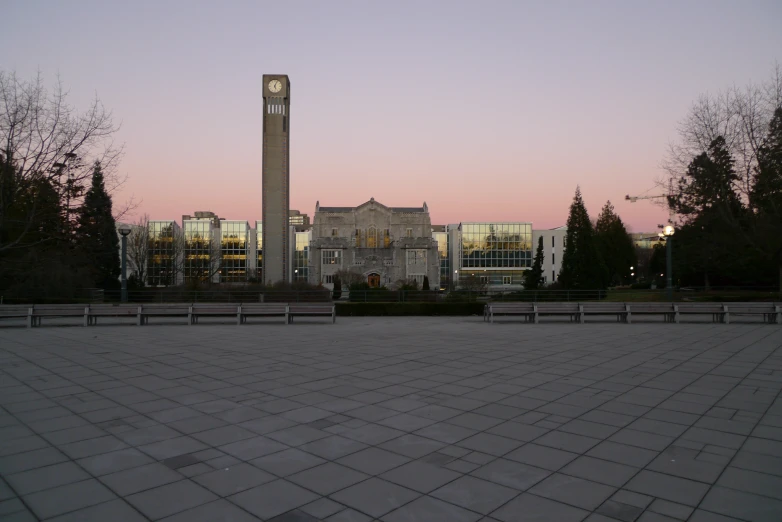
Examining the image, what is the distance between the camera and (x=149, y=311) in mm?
19312

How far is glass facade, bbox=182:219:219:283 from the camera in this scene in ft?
177

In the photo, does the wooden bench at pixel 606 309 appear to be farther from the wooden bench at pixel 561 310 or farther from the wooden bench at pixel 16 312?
the wooden bench at pixel 16 312

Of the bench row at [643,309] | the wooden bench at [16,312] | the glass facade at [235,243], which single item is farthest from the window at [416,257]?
the wooden bench at [16,312]

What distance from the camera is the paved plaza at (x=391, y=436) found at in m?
4.39

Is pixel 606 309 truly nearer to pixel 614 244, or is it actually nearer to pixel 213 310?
pixel 213 310

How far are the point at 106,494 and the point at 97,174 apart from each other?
11.5m

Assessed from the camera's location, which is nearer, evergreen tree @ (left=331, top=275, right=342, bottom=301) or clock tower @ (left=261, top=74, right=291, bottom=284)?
evergreen tree @ (left=331, top=275, right=342, bottom=301)

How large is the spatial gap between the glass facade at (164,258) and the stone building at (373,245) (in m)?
17.7

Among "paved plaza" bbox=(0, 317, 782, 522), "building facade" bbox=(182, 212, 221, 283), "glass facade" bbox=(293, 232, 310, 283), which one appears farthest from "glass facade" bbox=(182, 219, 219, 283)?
"paved plaza" bbox=(0, 317, 782, 522)

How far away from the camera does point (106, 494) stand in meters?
4.57

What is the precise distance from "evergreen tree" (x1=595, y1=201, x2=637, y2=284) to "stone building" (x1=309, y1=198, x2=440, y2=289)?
72.3 feet

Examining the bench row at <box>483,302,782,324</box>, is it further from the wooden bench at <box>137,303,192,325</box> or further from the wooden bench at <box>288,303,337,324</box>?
the wooden bench at <box>137,303,192,325</box>

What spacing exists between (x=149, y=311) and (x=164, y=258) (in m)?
34.1

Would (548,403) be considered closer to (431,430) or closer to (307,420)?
(431,430)
